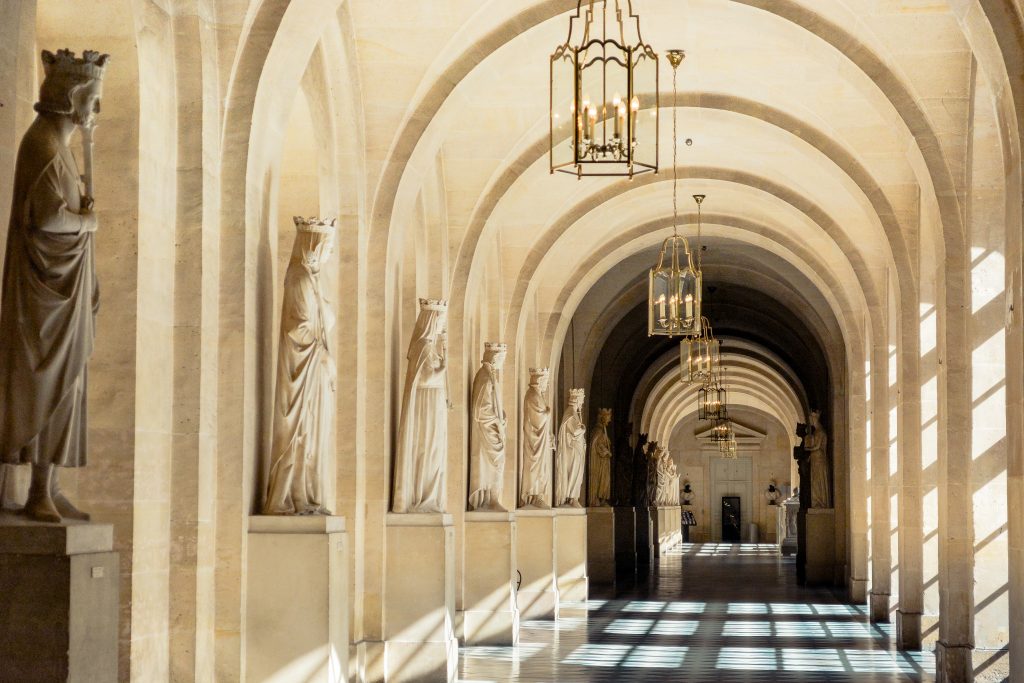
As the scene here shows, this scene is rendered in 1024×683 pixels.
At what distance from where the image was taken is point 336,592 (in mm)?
9500

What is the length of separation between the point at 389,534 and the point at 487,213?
483 centimetres

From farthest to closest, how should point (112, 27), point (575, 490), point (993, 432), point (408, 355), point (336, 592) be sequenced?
1. point (575, 490)
2. point (408, 355)
3. point (993, 432)
4. point (336, 592)
5. point (112, 27)

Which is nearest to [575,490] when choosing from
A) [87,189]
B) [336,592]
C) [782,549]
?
[336,592]

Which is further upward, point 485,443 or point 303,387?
point 303,387

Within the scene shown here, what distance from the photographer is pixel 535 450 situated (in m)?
20.0

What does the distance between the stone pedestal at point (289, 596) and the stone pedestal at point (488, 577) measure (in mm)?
7229

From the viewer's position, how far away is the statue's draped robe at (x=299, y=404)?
31.0 feet

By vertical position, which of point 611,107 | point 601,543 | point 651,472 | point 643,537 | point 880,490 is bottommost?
point 643,537

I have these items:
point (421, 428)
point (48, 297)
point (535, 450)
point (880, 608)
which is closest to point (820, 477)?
point (880, 608)

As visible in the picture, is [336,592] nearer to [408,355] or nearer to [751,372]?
[408,355]

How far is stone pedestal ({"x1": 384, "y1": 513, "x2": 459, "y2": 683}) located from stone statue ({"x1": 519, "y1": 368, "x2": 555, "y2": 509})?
270 inches

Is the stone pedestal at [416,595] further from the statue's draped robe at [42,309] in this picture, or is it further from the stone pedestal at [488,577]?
the statue's draped robe at [42,309]

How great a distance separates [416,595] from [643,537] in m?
22.0

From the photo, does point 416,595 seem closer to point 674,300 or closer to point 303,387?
point 303,387
